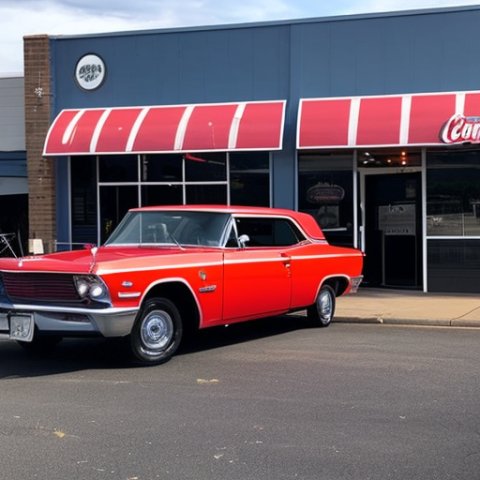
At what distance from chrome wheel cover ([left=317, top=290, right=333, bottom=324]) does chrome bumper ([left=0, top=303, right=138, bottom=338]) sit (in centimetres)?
363

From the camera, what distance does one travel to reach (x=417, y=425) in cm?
532

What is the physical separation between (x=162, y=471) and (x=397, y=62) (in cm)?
1146

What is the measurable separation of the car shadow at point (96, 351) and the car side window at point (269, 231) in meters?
1.29

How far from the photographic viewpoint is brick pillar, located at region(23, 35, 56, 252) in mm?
15289

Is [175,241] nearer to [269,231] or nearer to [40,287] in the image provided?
[269,231]

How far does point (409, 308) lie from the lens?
11.7 meters

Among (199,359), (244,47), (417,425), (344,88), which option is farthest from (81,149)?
(417,425)

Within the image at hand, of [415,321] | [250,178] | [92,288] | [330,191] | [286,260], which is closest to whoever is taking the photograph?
[92,288]

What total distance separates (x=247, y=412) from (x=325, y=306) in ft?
15.1

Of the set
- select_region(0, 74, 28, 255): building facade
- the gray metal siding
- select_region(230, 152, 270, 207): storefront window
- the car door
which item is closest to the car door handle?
the car door

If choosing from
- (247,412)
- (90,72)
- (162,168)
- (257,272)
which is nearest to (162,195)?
(162,168)

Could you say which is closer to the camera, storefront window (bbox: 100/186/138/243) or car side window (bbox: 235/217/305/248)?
car side window (bbox: 235/217/305/248)

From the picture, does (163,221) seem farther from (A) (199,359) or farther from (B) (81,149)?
(B) (81,149)

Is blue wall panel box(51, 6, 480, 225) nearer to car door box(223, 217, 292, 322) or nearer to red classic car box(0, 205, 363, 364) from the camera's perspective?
red classic car box(0, 205, 363, 364)
